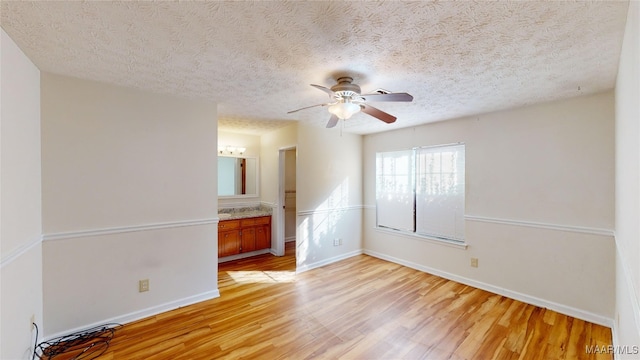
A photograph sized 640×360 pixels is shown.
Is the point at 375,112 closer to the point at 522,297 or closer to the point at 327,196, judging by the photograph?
the point at 327,196

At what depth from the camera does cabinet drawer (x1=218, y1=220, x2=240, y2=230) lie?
4223 millimetres

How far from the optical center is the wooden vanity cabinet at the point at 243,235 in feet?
13.9

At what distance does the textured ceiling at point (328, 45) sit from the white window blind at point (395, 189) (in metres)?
1.71

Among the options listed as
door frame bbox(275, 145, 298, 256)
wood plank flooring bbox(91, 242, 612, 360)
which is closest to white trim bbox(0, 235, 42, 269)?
wood plank flooring bbox(91, 242, 612, 360)

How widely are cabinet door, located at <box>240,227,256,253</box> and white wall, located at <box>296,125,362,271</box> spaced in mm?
1044

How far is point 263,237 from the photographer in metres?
4.73

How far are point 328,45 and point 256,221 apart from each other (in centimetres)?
358

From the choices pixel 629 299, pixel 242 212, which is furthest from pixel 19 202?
pixel 629 299

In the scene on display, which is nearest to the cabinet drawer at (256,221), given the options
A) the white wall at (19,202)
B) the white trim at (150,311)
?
the white trim at (150,311)

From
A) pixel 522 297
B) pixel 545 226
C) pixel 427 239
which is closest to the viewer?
pixel 545 226

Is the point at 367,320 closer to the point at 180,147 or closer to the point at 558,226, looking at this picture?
the point at 558,226

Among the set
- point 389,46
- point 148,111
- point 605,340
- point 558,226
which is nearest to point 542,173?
point 558,226

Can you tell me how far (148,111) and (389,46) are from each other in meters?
2.40

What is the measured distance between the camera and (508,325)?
2508 millimetres
